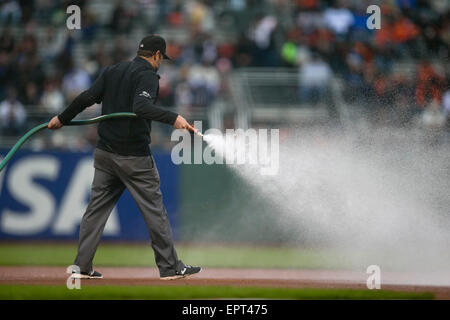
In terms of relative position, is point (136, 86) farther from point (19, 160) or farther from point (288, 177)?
point (19, 160)

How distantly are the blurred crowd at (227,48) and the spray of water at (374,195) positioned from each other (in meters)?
2.91

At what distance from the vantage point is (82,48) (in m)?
19.0

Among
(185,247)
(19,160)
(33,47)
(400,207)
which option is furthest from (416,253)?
(33,47)

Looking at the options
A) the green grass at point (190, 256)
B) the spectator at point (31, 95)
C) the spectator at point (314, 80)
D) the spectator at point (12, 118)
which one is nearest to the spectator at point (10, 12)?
the spectator at point (31, 95)

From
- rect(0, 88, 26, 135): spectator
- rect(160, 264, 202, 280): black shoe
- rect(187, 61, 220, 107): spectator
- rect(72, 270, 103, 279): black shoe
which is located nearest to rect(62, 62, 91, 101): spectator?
rect(0, 88, 26, 135): spectator

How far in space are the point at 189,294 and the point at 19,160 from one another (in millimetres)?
6589

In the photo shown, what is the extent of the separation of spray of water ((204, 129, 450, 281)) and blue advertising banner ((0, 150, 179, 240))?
261 cm

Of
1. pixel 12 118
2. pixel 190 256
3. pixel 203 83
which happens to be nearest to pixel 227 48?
pixel 203 83

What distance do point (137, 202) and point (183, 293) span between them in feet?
3.69

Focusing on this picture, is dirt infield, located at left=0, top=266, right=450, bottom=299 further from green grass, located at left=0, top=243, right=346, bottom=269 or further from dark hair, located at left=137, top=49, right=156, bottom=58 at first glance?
dark hair, located at left=137, top=49, right=156, bottom=58

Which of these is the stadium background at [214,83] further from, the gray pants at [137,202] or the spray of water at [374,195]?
the gray pants at [137,202]

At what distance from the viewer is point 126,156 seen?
8602 mm

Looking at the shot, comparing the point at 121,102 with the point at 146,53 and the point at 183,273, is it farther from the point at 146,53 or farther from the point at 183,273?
the point at 183,273

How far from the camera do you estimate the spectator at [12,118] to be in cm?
1521
